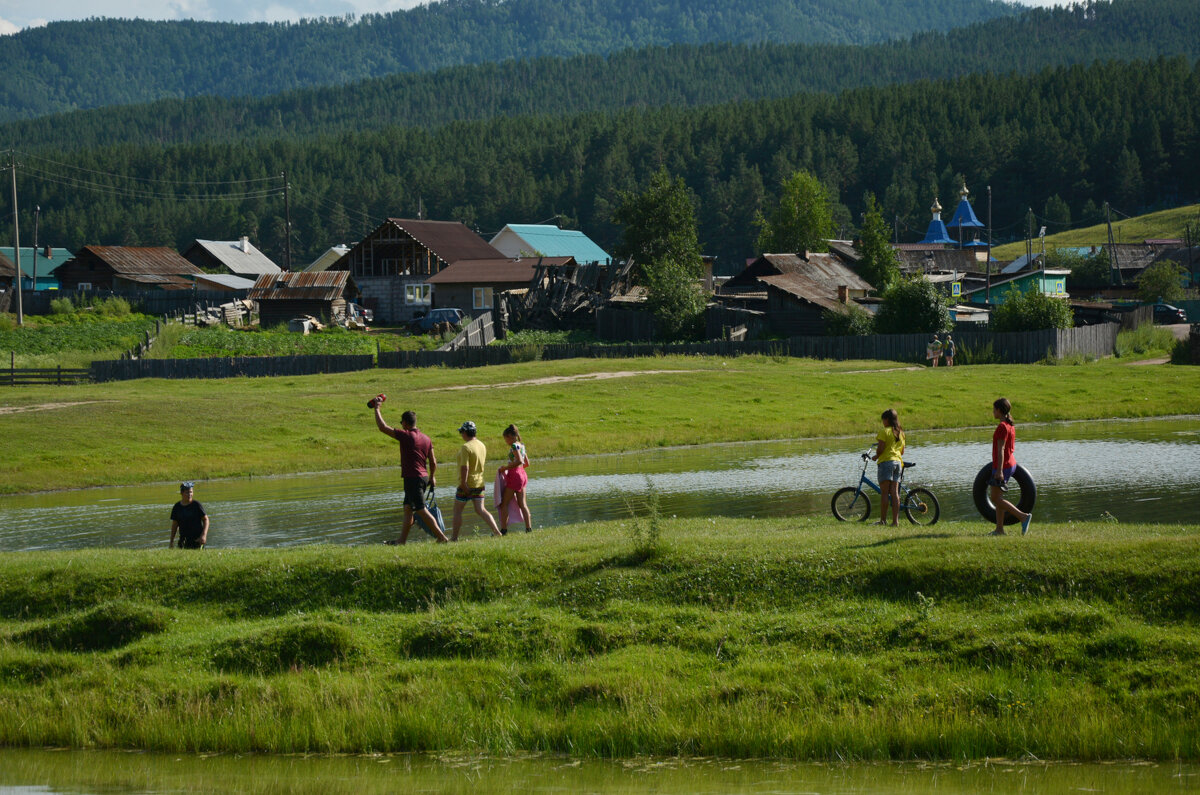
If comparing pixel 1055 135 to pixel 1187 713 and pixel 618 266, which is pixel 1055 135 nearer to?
pixel 618 266

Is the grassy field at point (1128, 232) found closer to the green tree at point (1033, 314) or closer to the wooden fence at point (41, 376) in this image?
the green tree at point (1033, 314)

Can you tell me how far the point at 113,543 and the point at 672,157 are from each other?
182722mm

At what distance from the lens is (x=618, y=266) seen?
270ft

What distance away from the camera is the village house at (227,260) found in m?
126

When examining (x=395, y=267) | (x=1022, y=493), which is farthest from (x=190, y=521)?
(x=395, y=267)

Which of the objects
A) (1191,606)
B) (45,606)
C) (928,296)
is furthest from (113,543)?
(928,296)

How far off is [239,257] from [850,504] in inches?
4662

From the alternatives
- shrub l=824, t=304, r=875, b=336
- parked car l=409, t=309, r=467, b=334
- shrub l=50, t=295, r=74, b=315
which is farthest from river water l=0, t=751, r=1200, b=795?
shrub l=50, t=295, r=74, b=315

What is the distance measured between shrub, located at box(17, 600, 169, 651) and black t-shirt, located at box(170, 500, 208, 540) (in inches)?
166

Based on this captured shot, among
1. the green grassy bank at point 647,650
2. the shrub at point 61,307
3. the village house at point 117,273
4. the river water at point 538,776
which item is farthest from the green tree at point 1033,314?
the village house at point 117,273

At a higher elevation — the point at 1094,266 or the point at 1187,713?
the point at 1094,266

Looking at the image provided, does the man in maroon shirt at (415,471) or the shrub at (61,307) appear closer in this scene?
the man in maroon shirt at (415,471)

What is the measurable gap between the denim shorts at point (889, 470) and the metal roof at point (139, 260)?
110 m

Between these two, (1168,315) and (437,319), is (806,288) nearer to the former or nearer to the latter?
(437,319)
